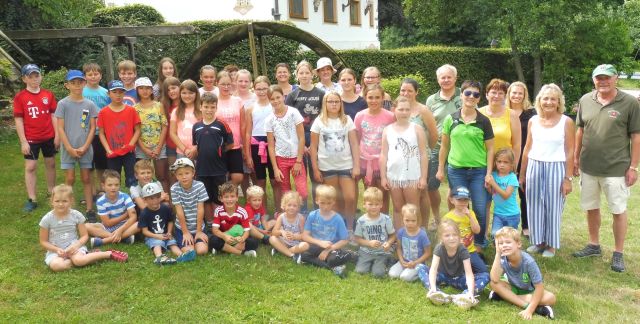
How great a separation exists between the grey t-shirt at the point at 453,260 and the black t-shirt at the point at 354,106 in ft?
6.08

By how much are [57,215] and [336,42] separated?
64.6ft

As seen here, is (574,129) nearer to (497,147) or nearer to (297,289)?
(497,147)

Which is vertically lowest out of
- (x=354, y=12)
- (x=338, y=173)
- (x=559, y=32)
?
(x=338, y=173)

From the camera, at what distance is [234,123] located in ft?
19.0

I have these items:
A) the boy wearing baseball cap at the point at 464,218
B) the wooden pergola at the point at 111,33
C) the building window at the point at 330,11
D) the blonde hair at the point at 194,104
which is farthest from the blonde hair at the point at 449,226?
the building window at the point at 330,11

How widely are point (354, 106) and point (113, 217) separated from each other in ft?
8.93

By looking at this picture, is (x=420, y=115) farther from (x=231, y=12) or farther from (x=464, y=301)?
(x=231, y=12)

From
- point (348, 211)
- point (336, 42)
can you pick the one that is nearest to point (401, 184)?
point (348, 211)

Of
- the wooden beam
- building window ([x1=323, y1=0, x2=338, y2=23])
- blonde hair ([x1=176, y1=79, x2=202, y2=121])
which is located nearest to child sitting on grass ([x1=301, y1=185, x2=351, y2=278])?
blonde hair ([x1=176, y1=79, x2=202, y2=121])

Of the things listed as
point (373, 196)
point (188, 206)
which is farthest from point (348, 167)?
point (188, 206)

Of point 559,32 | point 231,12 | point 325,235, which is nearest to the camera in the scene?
point 325,235

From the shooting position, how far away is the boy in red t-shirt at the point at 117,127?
573cm

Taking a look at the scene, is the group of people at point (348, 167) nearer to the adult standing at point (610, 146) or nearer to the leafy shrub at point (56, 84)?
the adult standing at point (610, 146)

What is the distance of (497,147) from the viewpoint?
5156 mm
